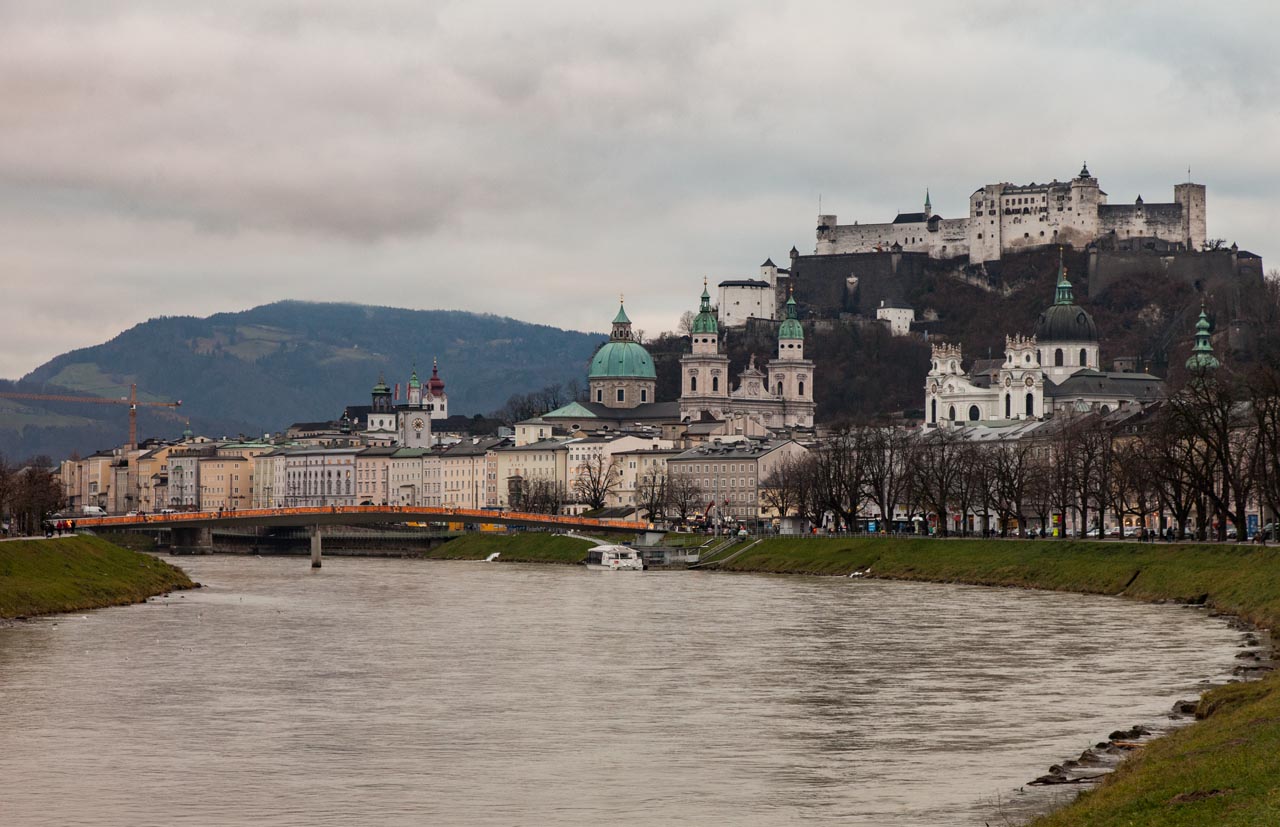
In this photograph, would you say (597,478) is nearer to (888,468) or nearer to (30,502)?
(888,468)

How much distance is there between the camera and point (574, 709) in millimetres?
37125

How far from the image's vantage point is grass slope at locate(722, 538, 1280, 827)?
22.8 metres

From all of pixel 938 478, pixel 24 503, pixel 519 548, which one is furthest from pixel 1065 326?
pixel 24 503

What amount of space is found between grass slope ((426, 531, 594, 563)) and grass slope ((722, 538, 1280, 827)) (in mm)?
15288

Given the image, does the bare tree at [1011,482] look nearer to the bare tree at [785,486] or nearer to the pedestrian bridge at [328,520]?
the bare tree at [785,486]

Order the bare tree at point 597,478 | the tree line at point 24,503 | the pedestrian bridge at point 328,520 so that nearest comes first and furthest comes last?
1. the tree line at point 24,503
2. the pedestrian bridge at point 328,520
3. the bare tree at point 597,478

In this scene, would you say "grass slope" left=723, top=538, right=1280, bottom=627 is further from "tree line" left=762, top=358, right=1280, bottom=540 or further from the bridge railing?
the bridge railing

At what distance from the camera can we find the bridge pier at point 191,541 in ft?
441

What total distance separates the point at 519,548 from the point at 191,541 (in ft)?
92.7

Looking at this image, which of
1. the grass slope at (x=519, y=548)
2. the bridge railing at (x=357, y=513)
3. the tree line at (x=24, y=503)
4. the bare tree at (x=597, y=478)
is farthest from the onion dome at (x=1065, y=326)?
the tree line at (x=24, y=503)

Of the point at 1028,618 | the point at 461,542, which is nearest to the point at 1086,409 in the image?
the point at 461,542

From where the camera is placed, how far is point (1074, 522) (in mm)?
94812

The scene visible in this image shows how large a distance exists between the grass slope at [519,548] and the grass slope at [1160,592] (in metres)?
15.3

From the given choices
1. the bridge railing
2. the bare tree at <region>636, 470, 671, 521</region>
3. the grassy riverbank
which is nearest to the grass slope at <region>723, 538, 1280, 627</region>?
the bridge railing
